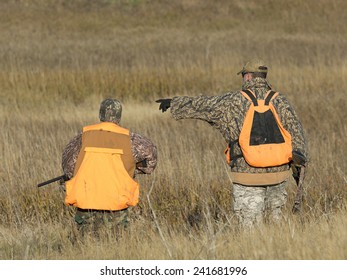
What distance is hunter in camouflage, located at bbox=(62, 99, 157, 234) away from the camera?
665 centimetres

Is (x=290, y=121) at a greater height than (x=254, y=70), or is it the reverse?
(x=254, y=70)

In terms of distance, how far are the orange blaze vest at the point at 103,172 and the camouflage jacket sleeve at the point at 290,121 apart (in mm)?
1127

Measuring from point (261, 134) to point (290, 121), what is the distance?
268mm

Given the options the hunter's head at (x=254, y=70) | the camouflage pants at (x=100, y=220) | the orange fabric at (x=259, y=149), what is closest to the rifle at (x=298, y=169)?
the orange fabric at (x=259, y=149)

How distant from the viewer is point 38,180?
10.4 meters

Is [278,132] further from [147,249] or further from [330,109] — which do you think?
[330,109]

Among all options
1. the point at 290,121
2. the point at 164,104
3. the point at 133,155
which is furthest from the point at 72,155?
the point at 290,121

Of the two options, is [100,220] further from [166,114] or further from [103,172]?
[166,114]

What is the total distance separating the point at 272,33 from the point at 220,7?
6562 mm

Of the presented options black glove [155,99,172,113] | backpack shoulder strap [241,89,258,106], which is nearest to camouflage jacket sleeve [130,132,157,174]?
black glove [155,99,172,113]

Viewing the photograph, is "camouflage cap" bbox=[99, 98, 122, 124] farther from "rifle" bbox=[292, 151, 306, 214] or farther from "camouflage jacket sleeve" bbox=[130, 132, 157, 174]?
"rifle" bbox=[292, 151, 306, 214]

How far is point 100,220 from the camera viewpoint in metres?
6.71

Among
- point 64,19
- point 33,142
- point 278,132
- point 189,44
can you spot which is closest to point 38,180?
point 33,142

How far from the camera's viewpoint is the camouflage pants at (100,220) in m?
6.70
